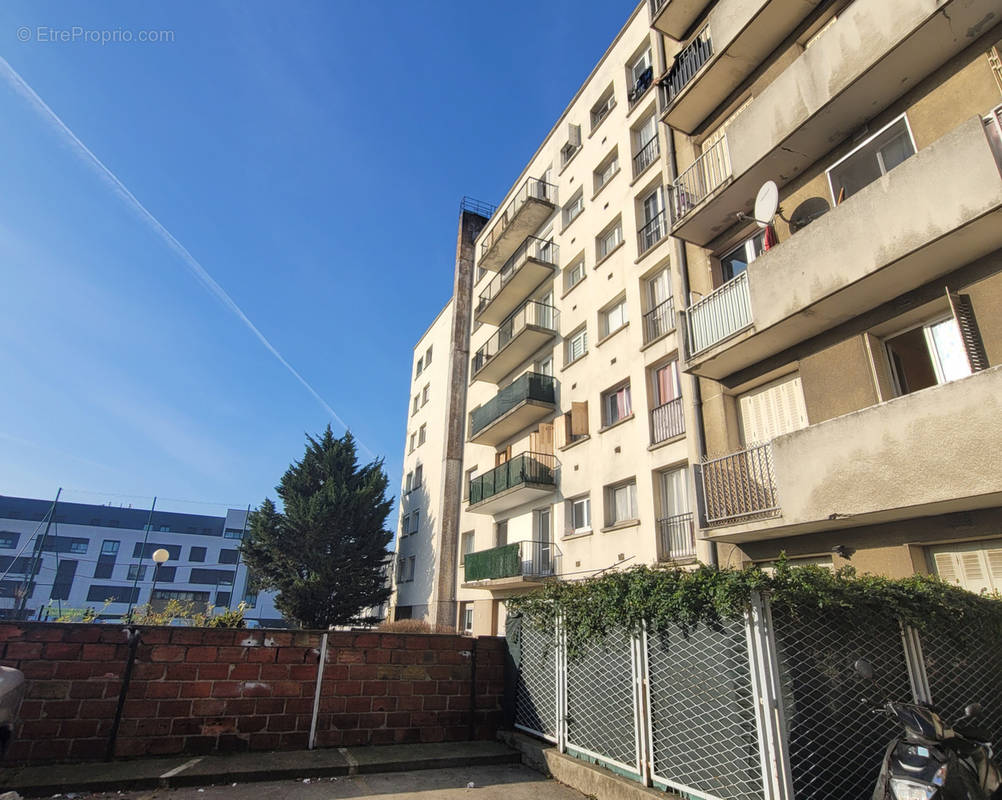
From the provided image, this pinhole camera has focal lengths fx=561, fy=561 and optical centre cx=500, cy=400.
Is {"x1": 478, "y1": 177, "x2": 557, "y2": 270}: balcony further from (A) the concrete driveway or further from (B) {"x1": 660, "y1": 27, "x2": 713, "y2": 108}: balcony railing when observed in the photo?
(A) the concrete driveway

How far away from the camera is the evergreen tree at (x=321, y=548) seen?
26.7m

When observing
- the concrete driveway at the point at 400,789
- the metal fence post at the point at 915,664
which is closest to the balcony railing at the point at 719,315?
the metal fence post at the point at 915,664

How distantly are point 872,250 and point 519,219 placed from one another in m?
16.5

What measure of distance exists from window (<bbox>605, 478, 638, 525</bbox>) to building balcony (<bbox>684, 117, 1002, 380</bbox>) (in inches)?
214

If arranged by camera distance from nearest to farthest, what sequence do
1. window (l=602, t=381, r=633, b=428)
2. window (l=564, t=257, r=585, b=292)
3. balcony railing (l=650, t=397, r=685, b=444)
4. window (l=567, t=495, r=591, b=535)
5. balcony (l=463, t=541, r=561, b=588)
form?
balcony railing (l=650, t=397, r=685, b=444) < window (l=602, t=381, r=633, b=428) < window (l=567, t=495, r=591, b=535) < balcony (l=463, t=541, r=561, b=588) < window (l=564, t=257, r=585, b=292)

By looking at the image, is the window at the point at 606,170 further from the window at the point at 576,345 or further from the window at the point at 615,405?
the window at the point at 615,405

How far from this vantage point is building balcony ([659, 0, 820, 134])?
10.7 metres

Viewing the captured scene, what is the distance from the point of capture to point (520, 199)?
25.1 meters

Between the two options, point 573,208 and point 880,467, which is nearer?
point 880,467

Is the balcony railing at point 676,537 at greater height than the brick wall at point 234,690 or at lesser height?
greater

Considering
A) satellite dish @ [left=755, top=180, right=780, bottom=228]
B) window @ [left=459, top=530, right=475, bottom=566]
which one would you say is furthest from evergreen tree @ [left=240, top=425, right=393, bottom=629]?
satellite dish @ [left=755, top=180, right=780, bottom=228]

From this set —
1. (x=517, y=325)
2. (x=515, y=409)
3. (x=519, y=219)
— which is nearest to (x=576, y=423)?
(x=515, y=409)

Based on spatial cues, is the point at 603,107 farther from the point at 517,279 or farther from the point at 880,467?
the point at 880,467

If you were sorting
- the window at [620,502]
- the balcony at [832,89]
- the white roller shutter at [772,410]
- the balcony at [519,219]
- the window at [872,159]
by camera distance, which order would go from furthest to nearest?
the balcony at [519,219]
the window at [620,502]
the white roller shutter at [772,410]
the window at [872,159]
the balcony at [832,89]
